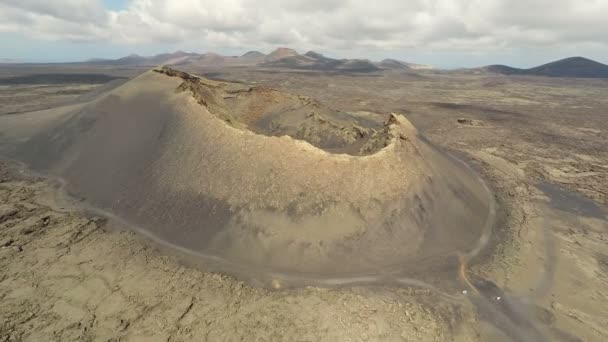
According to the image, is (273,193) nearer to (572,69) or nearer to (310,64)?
(310,64)

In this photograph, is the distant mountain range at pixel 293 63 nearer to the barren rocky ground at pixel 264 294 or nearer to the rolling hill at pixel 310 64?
the rolling hill at pixel 310 64

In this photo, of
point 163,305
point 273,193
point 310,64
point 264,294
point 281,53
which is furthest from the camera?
point 281,53

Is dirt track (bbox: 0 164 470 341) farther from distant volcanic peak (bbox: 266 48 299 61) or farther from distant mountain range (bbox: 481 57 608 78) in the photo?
distant volcanic peak (bbox: 266 48 299 61)

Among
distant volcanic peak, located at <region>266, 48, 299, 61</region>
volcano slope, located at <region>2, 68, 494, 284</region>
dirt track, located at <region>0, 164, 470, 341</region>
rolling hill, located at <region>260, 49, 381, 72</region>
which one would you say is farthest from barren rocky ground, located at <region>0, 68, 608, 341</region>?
distant volcanic peak, located at <region>266, 48, 299, 61</region>

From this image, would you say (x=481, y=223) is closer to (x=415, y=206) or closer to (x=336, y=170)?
(x=415, y=206)

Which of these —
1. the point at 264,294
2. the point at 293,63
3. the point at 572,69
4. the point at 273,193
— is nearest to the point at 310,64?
the point at 293,63
